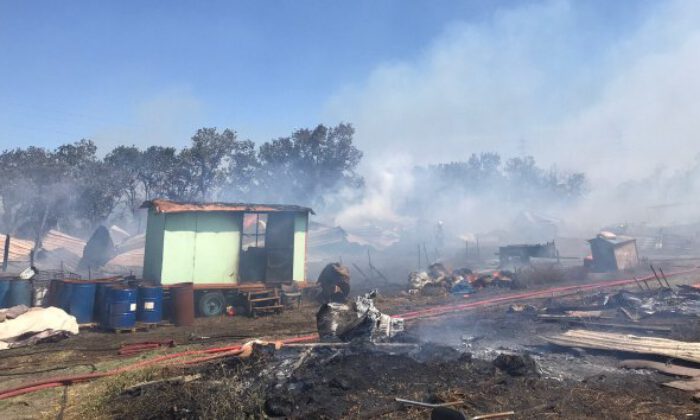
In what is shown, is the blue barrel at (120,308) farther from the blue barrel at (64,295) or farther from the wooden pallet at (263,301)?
the wooden pallet at (263,301)

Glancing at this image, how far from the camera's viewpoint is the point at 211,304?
1420 centimetres

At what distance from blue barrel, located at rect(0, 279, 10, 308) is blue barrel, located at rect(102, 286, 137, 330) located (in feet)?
10.3

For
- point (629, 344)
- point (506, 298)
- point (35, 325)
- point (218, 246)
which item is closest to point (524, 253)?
point (506, 298)

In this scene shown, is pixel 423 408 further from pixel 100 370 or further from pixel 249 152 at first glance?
pixel 249 152

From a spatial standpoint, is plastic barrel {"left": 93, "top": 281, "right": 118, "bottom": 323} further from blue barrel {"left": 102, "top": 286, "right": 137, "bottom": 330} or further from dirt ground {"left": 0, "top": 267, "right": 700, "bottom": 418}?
dirt ground {"left": 0, "top": 267, "right": 700, "bottom": 418}

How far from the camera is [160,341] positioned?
33.6ft

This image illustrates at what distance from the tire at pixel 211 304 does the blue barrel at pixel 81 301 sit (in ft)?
10.1

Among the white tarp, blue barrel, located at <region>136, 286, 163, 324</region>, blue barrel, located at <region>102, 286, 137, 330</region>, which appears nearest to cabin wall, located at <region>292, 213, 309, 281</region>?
blue barrel, located at <region>136, 286, 163, 324</region>

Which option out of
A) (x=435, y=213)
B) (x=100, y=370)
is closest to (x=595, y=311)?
(x=100, y=370)

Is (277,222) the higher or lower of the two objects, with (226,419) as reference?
higher

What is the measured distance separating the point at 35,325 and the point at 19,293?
2799mm

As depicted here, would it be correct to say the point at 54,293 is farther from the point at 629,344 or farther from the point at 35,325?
the point at 629,344

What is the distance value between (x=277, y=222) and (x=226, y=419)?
11.5 m

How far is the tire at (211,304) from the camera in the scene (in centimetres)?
1403
